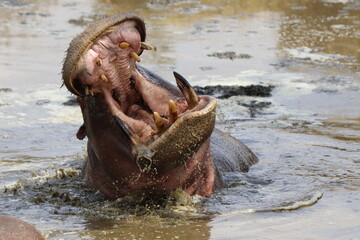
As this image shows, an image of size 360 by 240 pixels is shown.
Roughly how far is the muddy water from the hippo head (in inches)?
7.4

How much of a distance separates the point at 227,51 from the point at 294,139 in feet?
15.0

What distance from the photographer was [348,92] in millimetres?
9430

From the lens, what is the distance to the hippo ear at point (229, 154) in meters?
5.89

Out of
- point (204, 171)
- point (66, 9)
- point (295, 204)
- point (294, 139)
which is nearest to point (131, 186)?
point (204, 171)

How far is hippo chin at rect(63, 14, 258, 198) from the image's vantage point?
14.5 feet

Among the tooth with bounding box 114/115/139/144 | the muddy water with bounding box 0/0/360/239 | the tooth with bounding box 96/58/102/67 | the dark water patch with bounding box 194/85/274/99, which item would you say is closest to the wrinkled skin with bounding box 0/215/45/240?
the muddy water with bounding box 0/0/360/239

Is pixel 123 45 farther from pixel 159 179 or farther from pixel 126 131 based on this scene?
pixel 159 179

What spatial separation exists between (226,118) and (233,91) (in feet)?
3.40

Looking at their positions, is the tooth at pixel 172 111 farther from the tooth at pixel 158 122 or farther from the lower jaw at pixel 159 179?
the lower jaw at pixel 159 179

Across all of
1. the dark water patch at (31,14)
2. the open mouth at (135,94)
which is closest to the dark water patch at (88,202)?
the open mouth at (135,94)

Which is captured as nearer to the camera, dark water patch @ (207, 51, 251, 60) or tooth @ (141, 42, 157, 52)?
tooth @ (141, 42, 157, 52)

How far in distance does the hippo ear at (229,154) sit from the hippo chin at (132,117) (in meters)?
0.71

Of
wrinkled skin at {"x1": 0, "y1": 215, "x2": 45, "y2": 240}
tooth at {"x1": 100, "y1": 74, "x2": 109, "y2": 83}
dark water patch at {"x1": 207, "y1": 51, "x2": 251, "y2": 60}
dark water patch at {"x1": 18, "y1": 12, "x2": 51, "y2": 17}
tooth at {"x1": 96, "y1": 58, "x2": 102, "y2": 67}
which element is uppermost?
tooth at {"x1": 96, "y1": 58, "x2": 102, "y2": 67}

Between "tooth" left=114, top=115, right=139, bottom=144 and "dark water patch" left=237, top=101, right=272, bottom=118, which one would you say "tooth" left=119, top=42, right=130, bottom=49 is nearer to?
"tooth" left=114, top=115, right=139, bottom=144
